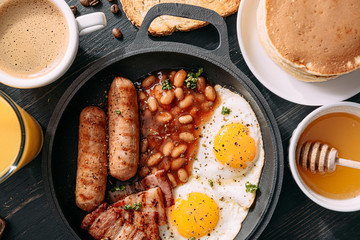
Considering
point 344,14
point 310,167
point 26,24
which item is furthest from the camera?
point 310,167

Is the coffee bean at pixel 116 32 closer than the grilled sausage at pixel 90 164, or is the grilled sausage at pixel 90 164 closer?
the grilled sausage at pixel 90 164

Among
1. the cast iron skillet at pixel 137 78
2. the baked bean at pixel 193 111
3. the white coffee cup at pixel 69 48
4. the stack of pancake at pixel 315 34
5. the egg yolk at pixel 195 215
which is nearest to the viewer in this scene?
the stack of pancake at pixel 315 34

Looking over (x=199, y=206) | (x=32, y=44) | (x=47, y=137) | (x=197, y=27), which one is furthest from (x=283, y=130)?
(x=32, y=44)

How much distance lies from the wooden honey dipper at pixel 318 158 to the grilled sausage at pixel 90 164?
4.05 ft

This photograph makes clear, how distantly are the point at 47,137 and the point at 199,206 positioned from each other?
1.05 m

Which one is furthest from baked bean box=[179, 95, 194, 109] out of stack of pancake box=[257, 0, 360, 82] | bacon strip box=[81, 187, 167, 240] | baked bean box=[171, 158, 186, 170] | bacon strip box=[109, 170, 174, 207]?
stack of pancake box=[257, 0, 360, 82]

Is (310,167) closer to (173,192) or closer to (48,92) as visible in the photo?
(173,192)

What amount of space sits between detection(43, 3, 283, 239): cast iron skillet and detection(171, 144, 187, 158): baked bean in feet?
1.69

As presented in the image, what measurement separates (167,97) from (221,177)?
65 centimetres

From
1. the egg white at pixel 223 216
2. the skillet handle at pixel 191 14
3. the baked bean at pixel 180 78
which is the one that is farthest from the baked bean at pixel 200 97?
the egg white at pixel 223 216

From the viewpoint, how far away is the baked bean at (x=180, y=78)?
2.12 m

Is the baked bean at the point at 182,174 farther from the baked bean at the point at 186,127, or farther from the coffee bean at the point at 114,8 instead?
the coffee bean at the point at 114,8

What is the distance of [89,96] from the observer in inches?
85.2

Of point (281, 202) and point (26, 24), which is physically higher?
point (26, 24)
